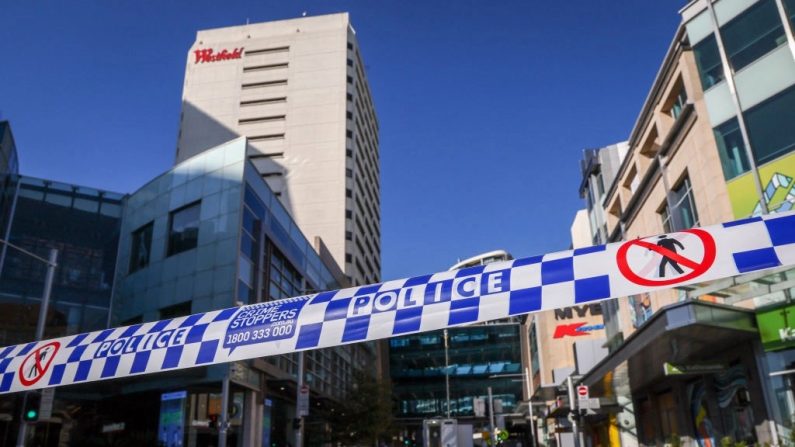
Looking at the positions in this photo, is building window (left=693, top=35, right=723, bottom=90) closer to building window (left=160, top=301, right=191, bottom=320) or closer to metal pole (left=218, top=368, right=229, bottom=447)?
metal pole (left=218, top=368, right=229, bottom=447)

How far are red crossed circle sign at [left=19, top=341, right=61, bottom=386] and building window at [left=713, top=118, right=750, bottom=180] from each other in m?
17.5

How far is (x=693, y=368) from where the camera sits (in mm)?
18859

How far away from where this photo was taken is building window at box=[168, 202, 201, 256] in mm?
29312

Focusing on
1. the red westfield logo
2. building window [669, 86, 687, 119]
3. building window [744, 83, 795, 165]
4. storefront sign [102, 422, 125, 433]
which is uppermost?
the red westfield logo

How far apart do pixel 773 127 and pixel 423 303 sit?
544 inches

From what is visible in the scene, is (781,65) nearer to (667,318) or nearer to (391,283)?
(667,318)

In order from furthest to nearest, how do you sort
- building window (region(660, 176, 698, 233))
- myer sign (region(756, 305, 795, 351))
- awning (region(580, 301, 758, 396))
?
building window (region(660, 176, 698, 233)) → awning (region(580, 301, 758, 396)) → myer sign (region(756, 305, 795, 351))

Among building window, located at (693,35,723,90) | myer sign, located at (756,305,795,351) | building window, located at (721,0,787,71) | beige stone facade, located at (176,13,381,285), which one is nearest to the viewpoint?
myer sign, located at (756,305,795,351)

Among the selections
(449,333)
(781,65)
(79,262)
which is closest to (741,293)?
(781,65)

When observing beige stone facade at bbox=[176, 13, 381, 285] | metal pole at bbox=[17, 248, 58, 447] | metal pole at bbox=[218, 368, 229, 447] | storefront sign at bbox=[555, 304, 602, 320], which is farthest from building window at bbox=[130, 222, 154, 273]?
beige stone facade at bbox=[176, 13, 381, 285]

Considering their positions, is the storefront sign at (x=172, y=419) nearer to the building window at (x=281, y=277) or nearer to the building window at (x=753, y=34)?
the building window at (x=281, y=277)

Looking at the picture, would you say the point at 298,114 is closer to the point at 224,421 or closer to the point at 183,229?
the point at 183,229

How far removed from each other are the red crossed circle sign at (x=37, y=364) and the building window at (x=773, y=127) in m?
17.2

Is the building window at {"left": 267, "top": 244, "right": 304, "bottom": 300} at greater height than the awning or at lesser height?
greater
